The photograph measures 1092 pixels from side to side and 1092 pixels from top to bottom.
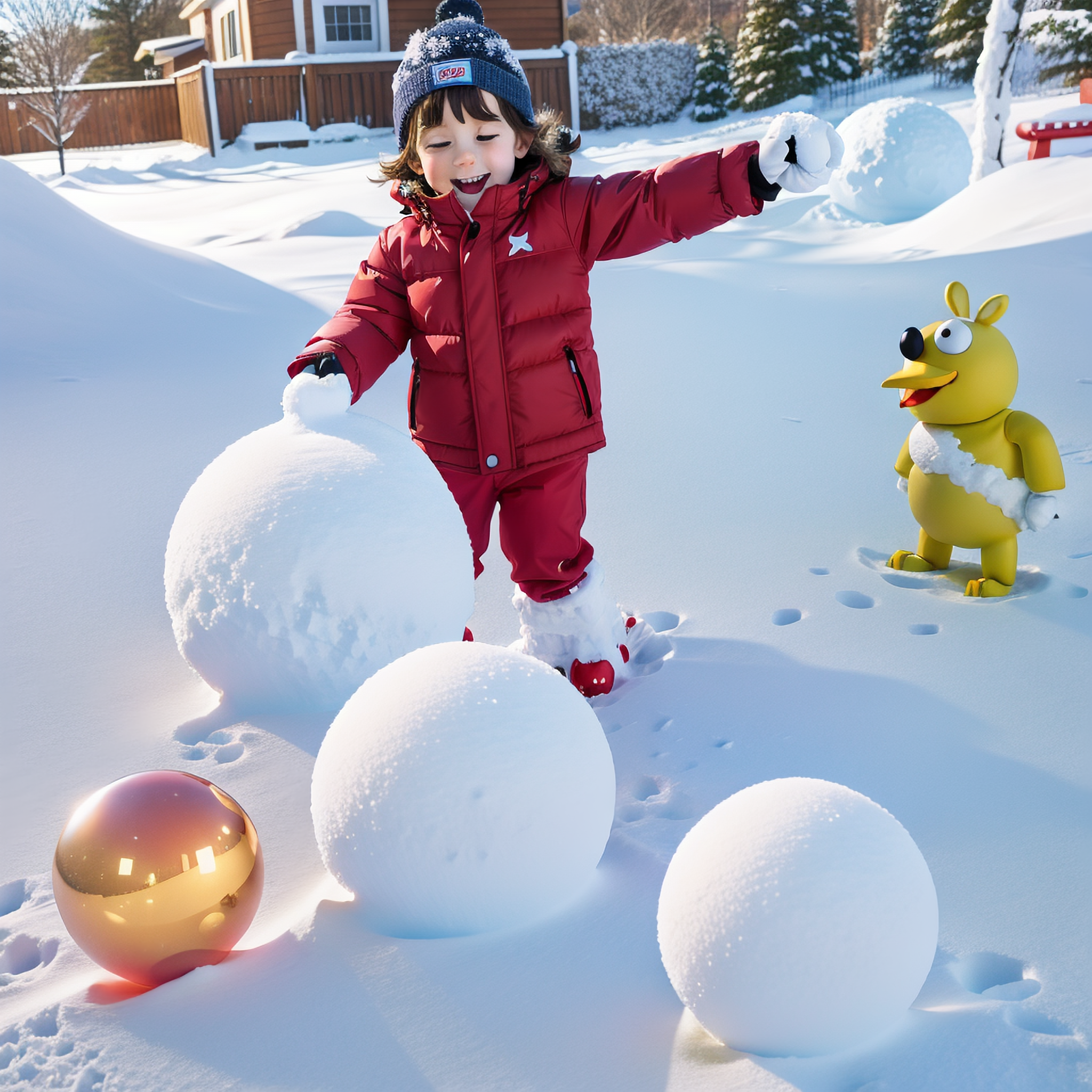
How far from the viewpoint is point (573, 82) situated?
20906mm

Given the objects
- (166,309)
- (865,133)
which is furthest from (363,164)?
(166,309)

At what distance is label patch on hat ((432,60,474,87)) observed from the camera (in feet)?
9.32

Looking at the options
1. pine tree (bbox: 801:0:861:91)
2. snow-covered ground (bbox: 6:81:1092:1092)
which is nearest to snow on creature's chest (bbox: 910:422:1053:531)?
snow-covered ground (bbox: 6:81:1092:1092)

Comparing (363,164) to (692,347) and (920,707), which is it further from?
(920,707)

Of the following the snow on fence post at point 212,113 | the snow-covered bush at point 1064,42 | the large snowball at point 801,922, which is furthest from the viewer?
the snow on fence post at point 212,113

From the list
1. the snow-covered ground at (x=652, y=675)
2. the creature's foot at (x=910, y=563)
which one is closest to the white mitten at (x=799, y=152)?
the snow-covered ground at (x=652, y=675)

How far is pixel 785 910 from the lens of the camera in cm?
151

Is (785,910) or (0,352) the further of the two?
(0,352)

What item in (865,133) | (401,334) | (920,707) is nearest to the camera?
(920,707)

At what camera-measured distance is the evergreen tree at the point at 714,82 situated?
21953 millimetres

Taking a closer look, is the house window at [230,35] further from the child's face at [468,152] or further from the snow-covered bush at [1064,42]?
the child's face at [468,152]

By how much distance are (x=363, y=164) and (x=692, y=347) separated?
12255 mm

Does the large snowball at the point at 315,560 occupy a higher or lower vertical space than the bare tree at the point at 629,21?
lower

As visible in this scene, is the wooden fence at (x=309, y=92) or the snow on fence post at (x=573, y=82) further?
the snow on fence post at (x=573, y=82)
